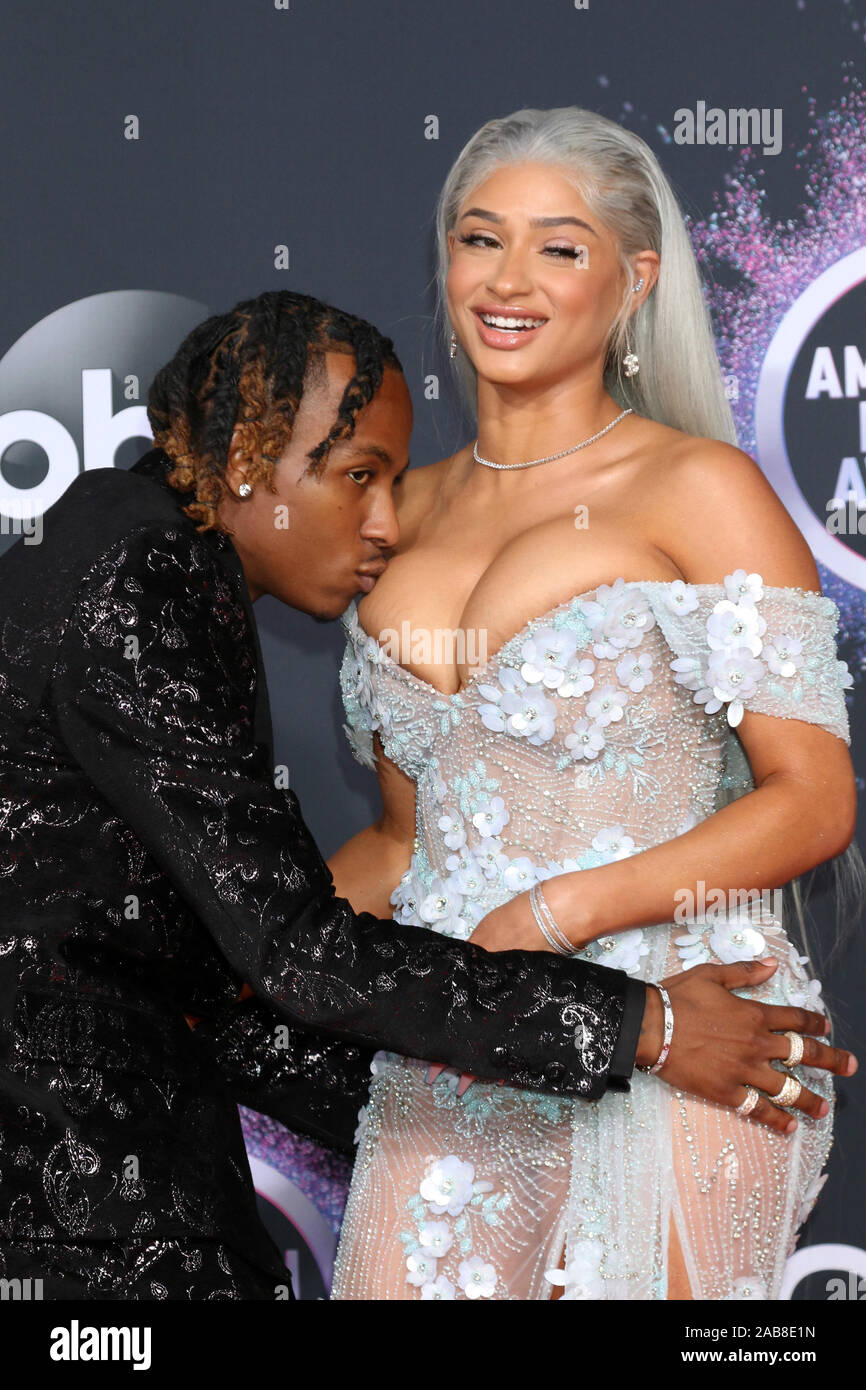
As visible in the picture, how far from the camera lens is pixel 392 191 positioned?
2842mm

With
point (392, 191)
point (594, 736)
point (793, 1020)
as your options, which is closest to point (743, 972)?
point (793, 1020)

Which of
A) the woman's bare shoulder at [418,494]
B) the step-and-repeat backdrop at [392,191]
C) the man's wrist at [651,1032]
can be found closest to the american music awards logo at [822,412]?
the step-and-repeat backdrop at [392,191]

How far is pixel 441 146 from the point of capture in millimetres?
2828

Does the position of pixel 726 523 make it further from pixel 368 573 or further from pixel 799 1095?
pixel 799 1095

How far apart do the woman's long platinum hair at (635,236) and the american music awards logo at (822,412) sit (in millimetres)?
639

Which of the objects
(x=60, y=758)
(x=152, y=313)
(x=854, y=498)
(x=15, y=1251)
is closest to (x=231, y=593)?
(x=60, y=758)

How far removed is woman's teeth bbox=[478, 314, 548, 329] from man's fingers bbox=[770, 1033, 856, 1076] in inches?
36.5

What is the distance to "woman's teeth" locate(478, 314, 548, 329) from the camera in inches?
78.8

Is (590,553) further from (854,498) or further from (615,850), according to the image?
(854,498)

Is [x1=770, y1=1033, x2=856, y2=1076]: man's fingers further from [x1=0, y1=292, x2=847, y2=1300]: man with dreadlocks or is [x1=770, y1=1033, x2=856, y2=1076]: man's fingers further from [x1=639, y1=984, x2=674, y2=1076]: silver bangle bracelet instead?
[x1=639, y1=984, x2=674, y2=1076]: silver bangle bracelet

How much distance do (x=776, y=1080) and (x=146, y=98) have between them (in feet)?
6.83

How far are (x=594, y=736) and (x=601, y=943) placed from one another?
26 cm

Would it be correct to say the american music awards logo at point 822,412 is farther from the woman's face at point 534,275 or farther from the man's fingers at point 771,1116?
the man's fingers at point 771,1116

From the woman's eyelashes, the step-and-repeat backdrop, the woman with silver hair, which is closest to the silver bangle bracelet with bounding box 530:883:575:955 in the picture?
the woman with silver hair
